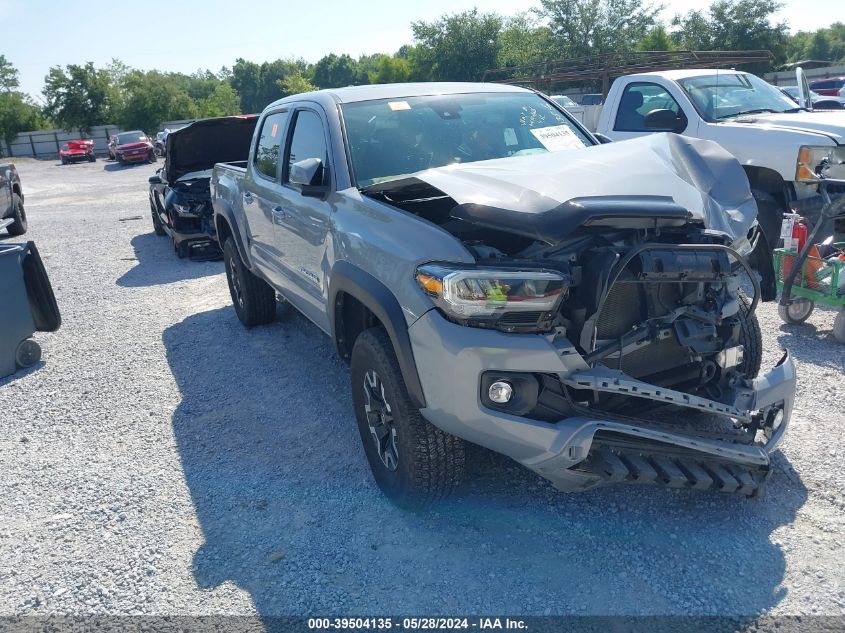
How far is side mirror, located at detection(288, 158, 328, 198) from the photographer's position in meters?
3.79

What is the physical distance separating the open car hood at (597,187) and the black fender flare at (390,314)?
469mm

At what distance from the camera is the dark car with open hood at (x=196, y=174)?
9727 mm

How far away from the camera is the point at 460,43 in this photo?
53812 mm

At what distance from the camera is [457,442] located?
125 inches

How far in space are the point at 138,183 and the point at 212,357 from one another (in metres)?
21.2

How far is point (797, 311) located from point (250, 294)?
4532mm

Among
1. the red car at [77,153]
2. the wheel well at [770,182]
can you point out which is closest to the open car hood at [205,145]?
the wheel well at [770,182]

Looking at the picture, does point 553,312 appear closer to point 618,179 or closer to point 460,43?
point 618,179

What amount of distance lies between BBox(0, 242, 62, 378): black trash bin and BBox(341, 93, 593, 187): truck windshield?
3.23 m

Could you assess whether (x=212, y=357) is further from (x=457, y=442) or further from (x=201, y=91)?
(x=201, y=91)

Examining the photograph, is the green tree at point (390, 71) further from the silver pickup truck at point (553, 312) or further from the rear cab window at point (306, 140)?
the silver pickup truck at point (553, 312)

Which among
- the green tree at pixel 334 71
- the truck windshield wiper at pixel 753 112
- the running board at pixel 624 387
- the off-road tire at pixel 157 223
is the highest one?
the green tree at pixel 334 71

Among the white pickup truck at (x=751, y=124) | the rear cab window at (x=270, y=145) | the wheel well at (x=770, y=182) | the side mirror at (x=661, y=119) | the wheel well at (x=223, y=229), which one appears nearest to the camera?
the rear cab window at (x=270, y=145)

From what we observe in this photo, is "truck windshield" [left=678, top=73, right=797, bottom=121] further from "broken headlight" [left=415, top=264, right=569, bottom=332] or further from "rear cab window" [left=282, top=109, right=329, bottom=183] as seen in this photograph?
"broken headlight" [left=415, top=264, right=569, bottom=332]
